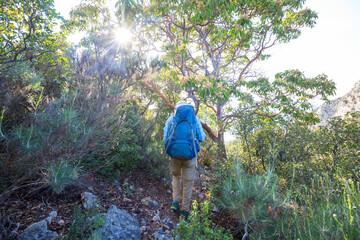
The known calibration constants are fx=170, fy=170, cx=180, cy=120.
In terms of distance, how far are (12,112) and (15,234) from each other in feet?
4.76

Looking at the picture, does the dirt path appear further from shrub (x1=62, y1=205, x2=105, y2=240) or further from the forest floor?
shrub (x1=62, y1=205, x2=105, y2=240)

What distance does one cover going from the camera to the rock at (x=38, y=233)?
5.66 ft

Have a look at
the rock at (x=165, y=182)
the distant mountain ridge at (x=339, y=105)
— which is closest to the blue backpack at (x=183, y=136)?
the rock at (x=165, y=182)

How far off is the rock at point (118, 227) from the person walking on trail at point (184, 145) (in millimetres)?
930

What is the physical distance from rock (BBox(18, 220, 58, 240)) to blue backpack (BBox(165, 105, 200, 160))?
1808 millimetres

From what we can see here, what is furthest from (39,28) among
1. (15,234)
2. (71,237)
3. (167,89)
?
(167,89)

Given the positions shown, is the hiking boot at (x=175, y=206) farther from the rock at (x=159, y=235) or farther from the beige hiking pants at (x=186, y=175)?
the rock at (x=159, y=235)

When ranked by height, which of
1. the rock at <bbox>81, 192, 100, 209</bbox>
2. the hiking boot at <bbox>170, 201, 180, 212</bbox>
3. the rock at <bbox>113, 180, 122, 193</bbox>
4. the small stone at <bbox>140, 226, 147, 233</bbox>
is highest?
the rock at <bbox>113, 180, 122, 193</bbox>

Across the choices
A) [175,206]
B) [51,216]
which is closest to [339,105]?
[175,206]

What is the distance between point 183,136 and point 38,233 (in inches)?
84.4

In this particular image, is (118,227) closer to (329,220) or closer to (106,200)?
(106,200)

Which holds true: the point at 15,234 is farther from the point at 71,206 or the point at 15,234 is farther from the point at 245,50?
the point at 245,50

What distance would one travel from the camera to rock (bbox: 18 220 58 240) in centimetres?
172

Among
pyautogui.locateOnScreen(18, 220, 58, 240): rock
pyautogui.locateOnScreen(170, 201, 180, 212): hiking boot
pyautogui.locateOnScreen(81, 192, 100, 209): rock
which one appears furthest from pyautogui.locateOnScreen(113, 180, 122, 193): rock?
pyautogui.locateOnScreen(18, 220, 58, 240): rock
